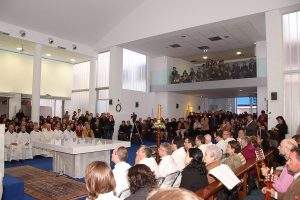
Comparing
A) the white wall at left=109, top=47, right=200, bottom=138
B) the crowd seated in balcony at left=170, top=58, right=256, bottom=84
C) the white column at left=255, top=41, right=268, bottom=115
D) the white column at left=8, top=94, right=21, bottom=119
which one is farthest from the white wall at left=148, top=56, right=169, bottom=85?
the white column at left=8, top=94, right=21, bottom=119

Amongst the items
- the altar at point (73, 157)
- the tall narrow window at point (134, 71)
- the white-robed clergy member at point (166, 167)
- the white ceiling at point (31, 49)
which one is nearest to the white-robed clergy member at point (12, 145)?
the altar at point (73, 157)

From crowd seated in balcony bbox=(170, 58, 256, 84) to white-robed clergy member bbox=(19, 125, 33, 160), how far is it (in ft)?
30.3

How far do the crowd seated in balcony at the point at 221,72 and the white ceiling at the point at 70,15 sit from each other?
194 inches

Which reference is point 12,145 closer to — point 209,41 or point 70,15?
point 70,15

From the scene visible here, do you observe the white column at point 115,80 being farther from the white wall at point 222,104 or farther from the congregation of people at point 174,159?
the white wall at point 222,104

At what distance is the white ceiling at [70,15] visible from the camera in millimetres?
11578

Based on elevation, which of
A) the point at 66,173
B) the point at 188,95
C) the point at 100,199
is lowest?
the point at 66,173

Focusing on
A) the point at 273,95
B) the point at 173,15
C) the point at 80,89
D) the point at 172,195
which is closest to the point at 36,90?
the point at 80,89

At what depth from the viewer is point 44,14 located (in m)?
12.2

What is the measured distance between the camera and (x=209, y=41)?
49.2 ft

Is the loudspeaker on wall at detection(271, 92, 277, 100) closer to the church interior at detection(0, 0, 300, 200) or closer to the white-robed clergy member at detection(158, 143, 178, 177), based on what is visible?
the church interior at detection(0, 0, 300, 200)

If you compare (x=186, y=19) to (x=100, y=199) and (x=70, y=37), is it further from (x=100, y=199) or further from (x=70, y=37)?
(x=100, y=199)

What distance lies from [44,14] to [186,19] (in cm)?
609

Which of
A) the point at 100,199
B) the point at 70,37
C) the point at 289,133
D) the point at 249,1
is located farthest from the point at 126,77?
Answer: the point at 100,199
